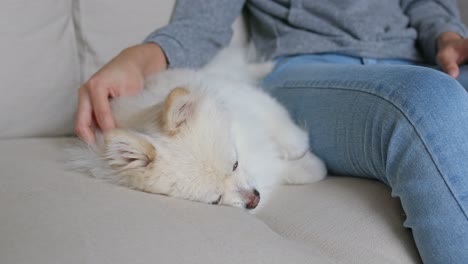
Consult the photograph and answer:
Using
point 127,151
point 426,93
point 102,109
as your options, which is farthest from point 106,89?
point 426,93

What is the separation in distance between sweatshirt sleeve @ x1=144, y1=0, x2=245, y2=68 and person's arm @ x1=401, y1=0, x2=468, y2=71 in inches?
25.0

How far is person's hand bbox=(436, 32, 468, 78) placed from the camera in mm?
1358

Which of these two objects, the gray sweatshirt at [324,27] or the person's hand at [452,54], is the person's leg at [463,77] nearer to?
the person's hand at [452,54]

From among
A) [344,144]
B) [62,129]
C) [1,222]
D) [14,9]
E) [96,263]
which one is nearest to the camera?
[96,263]

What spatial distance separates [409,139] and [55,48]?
3.51 ft

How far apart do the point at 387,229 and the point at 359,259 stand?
13 centimetres

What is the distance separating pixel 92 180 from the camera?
1.01 meters

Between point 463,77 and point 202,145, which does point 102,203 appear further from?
point 463,77

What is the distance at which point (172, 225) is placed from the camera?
0.81 metres

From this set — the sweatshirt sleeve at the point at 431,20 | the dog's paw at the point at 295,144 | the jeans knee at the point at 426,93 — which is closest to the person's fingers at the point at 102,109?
the dog's paw at the point at 295,144

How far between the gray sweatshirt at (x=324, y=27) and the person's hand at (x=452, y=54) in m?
0.09

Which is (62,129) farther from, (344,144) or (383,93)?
(383,93)

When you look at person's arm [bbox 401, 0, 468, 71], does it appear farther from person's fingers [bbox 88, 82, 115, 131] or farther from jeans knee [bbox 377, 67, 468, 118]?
person's fingers [bbox 88, 82, 115, 131]

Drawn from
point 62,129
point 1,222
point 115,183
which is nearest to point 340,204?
point 115,183
